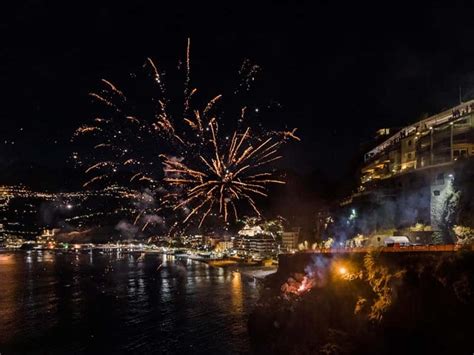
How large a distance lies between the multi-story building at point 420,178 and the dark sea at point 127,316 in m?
15.5

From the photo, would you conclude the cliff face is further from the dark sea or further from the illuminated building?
the illuminated building

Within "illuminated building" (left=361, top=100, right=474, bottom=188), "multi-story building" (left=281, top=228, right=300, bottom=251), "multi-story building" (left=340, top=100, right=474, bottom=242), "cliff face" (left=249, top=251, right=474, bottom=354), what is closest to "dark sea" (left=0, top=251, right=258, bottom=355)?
"cliff face" (left=249, top=251, right=474, bottom=354)

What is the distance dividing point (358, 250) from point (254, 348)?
8.37 m

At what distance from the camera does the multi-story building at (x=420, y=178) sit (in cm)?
3959

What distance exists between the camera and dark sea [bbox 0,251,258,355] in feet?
96.8

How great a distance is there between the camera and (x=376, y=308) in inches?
858

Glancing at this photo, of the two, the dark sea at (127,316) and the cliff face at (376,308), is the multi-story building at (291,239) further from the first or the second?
the cliff face at (376,308)

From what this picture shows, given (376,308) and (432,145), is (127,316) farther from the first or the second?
(432,145)

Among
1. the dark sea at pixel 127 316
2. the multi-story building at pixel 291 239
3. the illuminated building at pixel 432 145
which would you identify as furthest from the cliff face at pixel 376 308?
the multi-story building at pixel 291 239

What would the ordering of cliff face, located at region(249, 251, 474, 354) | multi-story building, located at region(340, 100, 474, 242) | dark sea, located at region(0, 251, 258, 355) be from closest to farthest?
cliff face, located at region(249, 251, 474, 354) → dark sea, located at region(0, 251, 258, 355) → multi-story building, located at region(340, 100, 474, 242)

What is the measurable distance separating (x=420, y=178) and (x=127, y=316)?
29.0 metres

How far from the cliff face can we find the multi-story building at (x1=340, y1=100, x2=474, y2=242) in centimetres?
1427

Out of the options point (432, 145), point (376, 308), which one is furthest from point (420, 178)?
point (376, 308)

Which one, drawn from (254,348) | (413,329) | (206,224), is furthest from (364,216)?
(206,224)
